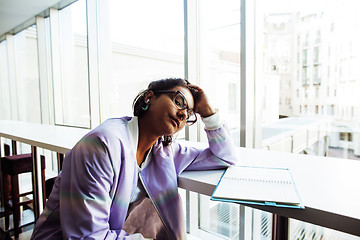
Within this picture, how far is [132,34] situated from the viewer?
2.81 metres

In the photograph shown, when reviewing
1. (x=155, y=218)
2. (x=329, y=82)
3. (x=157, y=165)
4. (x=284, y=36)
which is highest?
(x=284, y=36)

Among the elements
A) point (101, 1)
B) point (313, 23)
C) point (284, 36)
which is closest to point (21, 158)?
point (101, 1)

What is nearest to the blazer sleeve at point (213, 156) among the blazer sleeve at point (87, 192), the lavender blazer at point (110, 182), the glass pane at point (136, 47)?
the lavender blazer at point (110, 182)

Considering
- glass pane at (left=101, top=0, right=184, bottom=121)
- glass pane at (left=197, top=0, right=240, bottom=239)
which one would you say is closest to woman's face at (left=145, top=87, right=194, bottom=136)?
glass pane at (left=197, top=0, right=240, bottom=239)

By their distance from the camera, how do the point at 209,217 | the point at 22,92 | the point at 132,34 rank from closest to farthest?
the point at 209,217
the point at 132,34
the point at 22,92

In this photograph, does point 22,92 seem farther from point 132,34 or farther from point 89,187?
point 89,187

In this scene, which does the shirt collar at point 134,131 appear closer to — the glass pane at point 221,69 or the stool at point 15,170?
the glass pane at point 221,69

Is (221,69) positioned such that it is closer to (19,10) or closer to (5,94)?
(19,10)

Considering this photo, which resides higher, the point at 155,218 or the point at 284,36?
the point at 284,36

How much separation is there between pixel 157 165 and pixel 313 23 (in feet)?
4.51

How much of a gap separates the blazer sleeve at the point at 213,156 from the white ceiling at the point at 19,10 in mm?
3422

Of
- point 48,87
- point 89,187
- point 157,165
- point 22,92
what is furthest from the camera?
point 22,92

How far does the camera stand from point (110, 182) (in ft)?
2.39

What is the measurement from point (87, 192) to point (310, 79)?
4.98 feet
